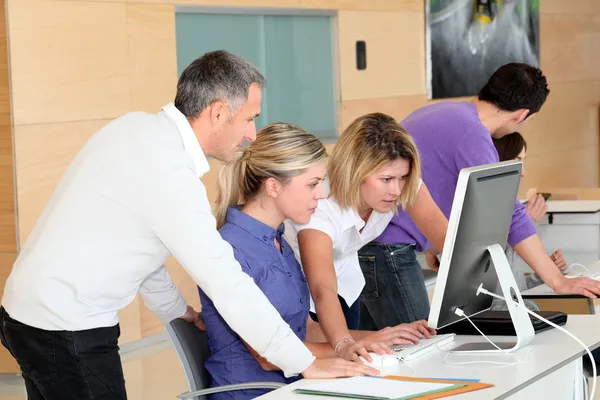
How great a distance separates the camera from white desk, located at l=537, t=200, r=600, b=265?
5207 mm

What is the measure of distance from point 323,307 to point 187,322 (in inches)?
16.9

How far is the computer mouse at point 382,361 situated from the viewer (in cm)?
277

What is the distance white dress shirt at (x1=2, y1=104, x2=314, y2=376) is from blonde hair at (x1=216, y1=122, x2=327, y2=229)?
0.39 meters

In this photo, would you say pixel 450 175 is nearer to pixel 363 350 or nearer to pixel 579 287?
pixel 579 287

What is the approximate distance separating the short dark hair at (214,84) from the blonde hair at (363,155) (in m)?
0.67

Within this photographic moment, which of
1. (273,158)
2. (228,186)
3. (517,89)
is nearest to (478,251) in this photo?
(273,158)

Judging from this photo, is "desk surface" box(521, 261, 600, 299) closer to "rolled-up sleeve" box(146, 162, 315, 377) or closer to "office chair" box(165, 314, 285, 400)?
"office chair" box(165, 314, 285, 400)

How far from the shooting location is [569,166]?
11469 mm

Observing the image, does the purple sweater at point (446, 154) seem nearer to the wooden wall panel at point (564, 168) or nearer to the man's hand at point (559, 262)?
the man's hand at point (559, 262)

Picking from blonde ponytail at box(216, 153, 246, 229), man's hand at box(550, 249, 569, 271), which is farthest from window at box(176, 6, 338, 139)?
blonde ponytail at box(216, 153, 246, 229)

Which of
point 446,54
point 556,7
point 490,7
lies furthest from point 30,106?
point 556,7

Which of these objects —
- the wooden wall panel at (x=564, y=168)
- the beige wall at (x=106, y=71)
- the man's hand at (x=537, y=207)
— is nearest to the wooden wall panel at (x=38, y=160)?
the beige wall at (x=106, y=71)

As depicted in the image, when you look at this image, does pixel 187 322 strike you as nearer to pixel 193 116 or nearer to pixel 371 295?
pixel 193 116

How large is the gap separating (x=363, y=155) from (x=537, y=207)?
2145 millimetres
